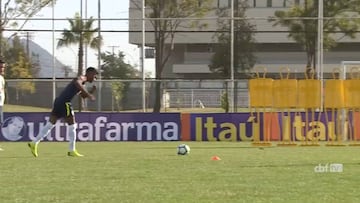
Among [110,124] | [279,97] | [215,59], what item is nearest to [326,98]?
[279,97]

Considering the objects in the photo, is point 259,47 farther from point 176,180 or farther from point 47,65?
point 176,180

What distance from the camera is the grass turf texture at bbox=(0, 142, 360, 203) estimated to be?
28.0 ft

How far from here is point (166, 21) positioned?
34562mm

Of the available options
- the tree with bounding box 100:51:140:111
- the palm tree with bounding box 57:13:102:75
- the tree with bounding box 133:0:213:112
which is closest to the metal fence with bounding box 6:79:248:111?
the tree with bounding box 100:51:140:111

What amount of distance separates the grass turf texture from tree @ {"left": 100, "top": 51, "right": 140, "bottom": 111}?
1945 centimetres

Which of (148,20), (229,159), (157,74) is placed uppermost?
(148,20)

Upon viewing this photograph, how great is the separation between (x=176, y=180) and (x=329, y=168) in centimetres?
311

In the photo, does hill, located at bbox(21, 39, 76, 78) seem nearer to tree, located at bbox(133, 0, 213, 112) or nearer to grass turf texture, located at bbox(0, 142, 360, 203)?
tree, located at bbox(133, 0, 213, 112)

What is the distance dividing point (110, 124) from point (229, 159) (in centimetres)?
1123

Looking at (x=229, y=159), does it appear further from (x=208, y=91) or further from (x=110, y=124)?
(x=208, y=91)

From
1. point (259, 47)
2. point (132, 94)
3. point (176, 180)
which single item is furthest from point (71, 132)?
point (259, 47)

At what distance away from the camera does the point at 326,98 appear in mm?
22203

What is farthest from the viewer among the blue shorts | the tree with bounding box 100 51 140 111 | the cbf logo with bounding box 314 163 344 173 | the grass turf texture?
the tree with bounding box 100 51 140 111

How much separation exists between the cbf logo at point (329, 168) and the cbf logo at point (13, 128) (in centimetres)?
1427
